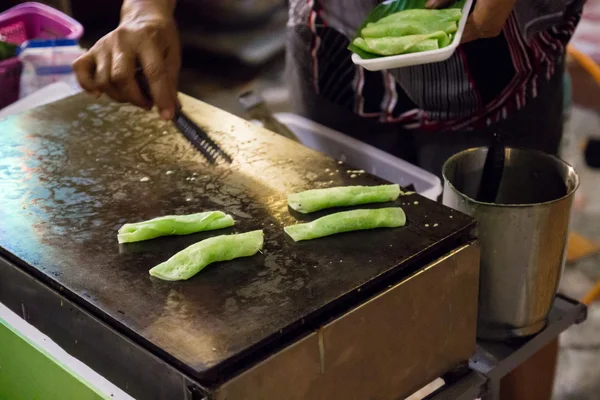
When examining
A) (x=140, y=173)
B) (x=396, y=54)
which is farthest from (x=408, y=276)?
(x=140, y=173)

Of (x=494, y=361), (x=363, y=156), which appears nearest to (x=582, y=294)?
(x=363, y=156)

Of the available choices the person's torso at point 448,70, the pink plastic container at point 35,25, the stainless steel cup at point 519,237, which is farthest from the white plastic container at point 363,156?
the pink plastic container at point 35,25

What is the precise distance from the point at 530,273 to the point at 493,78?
477 millimetres

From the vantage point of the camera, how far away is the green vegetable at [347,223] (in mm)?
948

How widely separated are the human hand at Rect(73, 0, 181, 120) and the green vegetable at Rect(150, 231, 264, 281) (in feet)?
1.27

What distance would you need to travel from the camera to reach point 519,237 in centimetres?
100

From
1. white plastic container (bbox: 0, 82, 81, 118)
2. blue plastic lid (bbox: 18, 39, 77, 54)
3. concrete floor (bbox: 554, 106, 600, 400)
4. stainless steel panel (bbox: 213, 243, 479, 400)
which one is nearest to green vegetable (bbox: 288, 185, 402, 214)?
stainless steel panel (bbox: 213, 243, 479, 400)

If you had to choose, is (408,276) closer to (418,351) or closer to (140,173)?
(418,351)

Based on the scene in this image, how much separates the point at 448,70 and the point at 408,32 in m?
0.22

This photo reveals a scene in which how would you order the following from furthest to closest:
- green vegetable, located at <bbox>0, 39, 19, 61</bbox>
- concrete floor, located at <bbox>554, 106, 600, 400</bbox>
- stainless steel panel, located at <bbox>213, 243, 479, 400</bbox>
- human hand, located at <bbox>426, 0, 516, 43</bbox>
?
concrete floor, located at <bbox>554, 106, 600, 400</bbox> → green vegetable, located at <bbox>0, 39, 19, 61</bbox> → human hand, located at <bbox>426, 0, 516, 43</bbox> → stainless steel panel, located at <bbox>213, 243, 479, 400</bbox>

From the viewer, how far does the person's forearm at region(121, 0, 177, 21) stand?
1.27m

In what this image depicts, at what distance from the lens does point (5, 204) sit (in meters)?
1.06

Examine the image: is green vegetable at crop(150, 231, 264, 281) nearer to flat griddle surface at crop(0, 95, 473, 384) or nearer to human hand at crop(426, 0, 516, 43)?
flat griddle surface at crop(0, 95, 473, 384)

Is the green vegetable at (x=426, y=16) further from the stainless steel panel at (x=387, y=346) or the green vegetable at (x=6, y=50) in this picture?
the green vegetable at (x=6, y=50)
